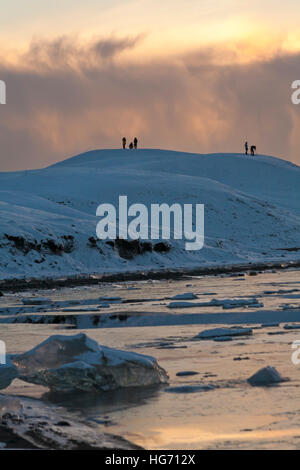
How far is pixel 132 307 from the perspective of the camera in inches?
1121

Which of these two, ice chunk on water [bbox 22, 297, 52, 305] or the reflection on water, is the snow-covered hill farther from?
the reflection on water

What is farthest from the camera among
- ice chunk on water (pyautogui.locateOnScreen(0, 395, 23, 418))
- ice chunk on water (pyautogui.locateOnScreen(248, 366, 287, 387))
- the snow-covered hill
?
the snow-covered hill

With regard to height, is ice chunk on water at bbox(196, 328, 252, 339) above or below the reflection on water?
above

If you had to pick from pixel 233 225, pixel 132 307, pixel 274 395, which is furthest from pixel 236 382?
pixel 233 225

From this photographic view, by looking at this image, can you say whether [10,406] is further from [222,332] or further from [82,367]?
[222,332]

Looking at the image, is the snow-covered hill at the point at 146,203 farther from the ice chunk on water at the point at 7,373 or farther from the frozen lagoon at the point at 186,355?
the ice chunk on water at the point at 7,373

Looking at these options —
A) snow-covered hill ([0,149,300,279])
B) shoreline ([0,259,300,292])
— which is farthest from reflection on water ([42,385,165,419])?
snow-covered hill ([0,149,300,279])

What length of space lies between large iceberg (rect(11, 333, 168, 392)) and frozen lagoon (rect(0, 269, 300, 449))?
0.23 metres

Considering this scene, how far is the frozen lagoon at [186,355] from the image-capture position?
11.2 m

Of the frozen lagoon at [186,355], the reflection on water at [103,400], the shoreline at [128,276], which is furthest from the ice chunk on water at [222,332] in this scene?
the shoreline at [128,276]

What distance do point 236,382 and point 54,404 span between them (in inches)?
114

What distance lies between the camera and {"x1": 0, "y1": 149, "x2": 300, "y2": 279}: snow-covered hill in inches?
2005

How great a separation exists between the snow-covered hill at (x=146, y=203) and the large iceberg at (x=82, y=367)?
104ft
